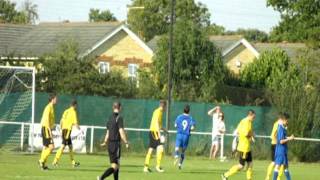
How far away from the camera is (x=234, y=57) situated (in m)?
72.8

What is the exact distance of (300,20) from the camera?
158ft

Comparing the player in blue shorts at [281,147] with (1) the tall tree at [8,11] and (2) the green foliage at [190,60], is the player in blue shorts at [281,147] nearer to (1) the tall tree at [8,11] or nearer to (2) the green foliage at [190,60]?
(2) the green foliage at [190,60]

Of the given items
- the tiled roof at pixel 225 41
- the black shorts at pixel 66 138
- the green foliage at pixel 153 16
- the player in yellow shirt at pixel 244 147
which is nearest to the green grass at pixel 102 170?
the black shorts at pixel 66 138

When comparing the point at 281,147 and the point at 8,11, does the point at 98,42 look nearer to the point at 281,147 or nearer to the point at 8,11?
the point at 281,147

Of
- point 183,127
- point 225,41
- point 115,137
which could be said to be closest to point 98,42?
point 225,41

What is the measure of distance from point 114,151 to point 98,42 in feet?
131

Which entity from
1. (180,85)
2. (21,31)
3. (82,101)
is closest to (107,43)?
(21,31)

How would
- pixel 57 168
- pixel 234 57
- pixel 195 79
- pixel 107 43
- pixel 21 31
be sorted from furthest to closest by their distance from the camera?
pixel 234 57 → pixel 21 31 → pixel 107 43 → pixel 195 79 → pixel 57 168

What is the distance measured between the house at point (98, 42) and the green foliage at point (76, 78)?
1378 centimetres

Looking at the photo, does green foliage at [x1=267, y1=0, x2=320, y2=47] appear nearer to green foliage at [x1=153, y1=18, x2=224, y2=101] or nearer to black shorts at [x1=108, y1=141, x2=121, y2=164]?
green foliage at [x1=153, y1=18, x2=224, y2=101]

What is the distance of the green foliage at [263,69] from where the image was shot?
5962 cm

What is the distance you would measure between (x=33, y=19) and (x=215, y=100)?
67559 mm

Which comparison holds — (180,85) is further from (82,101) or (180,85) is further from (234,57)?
(234,57)

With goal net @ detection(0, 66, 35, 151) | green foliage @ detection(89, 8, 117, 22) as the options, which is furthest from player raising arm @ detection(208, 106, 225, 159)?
green foliage @ detection(89, 8, 117, 22)
